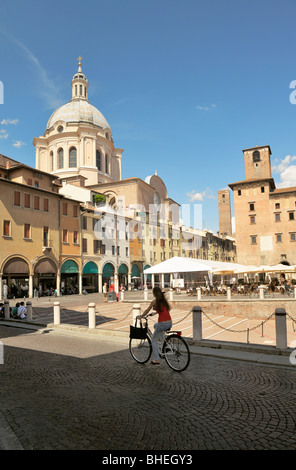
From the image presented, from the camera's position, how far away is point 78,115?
70125 mm

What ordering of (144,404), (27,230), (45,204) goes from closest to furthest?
(144,404) < (27,230) < (45,204)

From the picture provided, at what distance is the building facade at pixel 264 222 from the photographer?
56688mm

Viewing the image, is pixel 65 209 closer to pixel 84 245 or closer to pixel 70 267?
pixel 84 245

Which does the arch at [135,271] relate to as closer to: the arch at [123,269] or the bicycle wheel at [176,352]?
the arch at [123,269]

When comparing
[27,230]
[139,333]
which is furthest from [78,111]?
[139,333]

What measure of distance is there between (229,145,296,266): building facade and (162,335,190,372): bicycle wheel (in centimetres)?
5298

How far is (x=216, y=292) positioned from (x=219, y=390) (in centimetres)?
2147

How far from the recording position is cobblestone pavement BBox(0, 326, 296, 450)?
13.6 feet

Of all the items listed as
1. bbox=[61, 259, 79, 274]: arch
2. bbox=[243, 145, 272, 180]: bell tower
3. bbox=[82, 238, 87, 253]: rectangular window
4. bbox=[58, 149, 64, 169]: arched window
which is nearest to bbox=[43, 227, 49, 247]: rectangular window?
bbox=[61, 259, 79, 274]: arch

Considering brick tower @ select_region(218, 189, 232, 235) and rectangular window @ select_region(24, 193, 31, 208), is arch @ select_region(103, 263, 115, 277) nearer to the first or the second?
rectangular window @ select_region(24, 193, 31, 208)

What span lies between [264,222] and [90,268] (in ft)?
105

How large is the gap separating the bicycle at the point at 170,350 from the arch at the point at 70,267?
104 feet

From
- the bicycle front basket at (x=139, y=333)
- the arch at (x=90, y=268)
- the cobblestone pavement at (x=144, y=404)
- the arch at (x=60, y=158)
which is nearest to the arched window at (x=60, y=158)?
the arch at (x=60, y=158)

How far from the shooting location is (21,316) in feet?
54.7
